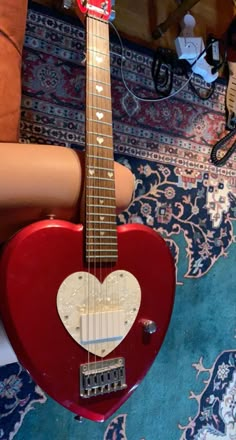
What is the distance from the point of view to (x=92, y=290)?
0.88 m

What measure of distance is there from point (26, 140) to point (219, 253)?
897 mm

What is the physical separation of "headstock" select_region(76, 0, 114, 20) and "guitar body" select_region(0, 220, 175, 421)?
1.84 ft

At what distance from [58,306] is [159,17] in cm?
134

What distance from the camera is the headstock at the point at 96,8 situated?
998 millimetres

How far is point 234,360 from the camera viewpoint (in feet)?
5.29

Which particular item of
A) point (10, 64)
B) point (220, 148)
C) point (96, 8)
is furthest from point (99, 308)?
point (220, 148)

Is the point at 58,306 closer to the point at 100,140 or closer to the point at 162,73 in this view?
the point at 100,140

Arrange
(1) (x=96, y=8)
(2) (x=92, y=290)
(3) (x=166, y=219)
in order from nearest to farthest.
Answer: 1. (2) (x=92, y=290)
2. (1) (x=96, y=8)
3. (3) (x=166, y=219)

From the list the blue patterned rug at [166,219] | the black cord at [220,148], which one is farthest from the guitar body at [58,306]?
the black cord at [220,148]

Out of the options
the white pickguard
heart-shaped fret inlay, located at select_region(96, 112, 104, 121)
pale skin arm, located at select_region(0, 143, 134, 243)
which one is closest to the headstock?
heart-shaped fret inlay, located at select_region(96, 112, 104, 121)

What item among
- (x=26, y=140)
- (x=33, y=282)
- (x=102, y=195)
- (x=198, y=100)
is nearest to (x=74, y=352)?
(x=33, y=282)

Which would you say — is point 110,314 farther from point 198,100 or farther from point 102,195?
point 198,100

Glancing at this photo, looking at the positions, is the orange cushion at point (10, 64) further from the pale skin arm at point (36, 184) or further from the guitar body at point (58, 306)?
the guitar body at point (58, 306)

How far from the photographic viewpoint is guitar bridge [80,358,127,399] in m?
0.86
